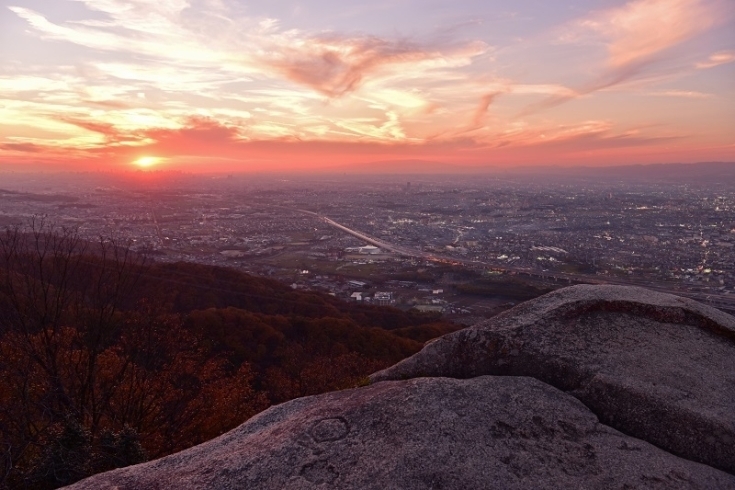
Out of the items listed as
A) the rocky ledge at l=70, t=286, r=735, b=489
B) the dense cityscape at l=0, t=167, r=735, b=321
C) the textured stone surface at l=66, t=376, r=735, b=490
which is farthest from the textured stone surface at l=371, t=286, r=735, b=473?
the dense cityscape at l=0, t=167, r=735, b=321

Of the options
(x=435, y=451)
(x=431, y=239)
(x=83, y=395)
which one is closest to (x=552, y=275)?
(x=431, y=239)

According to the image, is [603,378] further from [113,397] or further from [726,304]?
[726,304]

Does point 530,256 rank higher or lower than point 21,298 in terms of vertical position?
lower

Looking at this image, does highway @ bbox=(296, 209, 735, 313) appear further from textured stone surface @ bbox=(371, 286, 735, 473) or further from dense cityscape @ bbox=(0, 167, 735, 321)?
textured stone surface @ bbox=(371, 286, 735, 473)

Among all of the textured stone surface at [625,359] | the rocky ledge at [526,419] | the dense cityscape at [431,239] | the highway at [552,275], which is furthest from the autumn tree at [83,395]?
the highway at [552,275]

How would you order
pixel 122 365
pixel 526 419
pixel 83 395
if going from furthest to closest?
pixel 122 365 → pixel 83 395 → pixel 526 419

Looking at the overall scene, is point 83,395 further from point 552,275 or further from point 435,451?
point 552,275

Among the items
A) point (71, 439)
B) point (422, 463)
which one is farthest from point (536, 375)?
point (71, 439)
